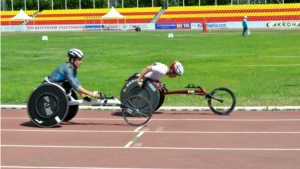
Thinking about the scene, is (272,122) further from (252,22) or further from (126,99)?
(252,22)

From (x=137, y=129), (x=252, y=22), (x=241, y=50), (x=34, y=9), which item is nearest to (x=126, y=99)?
(x=137, y=129)

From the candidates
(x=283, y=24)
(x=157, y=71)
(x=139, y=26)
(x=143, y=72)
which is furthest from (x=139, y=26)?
(x=143, y=72)

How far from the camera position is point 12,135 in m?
12.0

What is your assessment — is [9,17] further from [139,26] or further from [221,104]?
[221,104]

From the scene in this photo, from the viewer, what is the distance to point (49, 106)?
12914 millimetres

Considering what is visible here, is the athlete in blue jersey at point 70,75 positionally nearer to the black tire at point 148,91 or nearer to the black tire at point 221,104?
the black tire at point 148,91

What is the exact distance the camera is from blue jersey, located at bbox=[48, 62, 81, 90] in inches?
500

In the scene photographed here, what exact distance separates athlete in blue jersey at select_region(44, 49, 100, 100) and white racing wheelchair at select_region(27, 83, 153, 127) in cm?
22

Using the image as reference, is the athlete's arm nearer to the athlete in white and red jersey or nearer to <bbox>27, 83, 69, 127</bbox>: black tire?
the athlete in white and red jersey

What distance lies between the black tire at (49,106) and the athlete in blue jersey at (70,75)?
260 mm

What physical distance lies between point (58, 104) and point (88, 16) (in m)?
81.7

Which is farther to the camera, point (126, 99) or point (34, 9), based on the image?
point (34, 9)

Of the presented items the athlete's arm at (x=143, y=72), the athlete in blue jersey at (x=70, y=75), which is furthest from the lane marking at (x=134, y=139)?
the athlete's arm at (x=143, y=72)

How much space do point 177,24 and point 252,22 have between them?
413 inches
